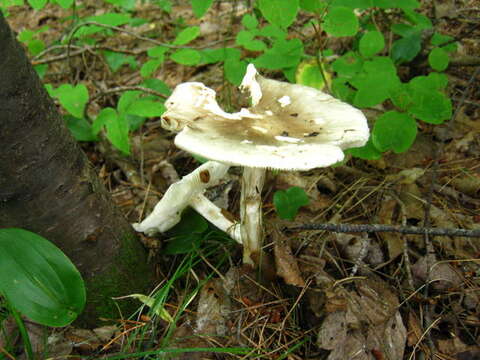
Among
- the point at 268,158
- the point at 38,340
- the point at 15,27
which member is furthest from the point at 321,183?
the point at 15,27

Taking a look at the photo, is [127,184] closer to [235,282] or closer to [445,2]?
[235,282]

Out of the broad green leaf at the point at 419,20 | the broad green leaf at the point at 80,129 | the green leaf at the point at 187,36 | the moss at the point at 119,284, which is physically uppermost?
the green leaf at the point at 187,36

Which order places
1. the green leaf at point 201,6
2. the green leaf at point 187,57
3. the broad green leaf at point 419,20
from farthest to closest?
the broad green leaf at point 419,20 → the green leaf at point 187,57 → the green leaf at point 201,6

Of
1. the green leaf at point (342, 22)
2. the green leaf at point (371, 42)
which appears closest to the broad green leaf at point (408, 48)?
the green leaf at point (371, 42)

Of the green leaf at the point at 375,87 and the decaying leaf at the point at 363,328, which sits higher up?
the green leaf at the point at 375,87

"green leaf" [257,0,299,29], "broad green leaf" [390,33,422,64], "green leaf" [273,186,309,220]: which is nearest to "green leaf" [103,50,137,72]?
"green leaf" [257,0,299,29]

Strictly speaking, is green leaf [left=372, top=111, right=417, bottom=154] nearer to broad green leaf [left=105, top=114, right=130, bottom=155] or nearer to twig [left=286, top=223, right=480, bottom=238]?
twig [left=286, top=223, right=480, bottom=238]

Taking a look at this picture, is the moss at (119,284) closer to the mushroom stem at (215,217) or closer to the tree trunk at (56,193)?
the tree trunk at (56,193)
